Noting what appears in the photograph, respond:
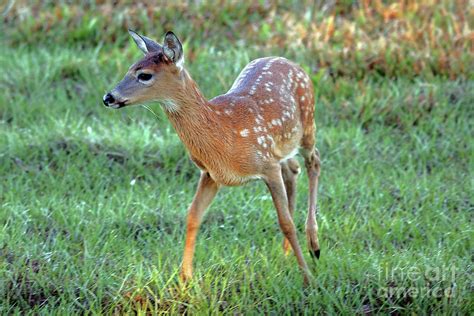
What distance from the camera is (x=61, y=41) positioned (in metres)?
10.2

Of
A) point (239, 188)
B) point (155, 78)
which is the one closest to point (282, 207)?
point (155, 78)

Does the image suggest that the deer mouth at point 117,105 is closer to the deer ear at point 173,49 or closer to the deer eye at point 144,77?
the deer eye at point 144,77

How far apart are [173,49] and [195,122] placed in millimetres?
454

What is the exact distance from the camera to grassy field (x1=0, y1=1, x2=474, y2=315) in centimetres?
557

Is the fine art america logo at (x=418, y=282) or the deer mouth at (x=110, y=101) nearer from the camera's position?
the deer mouth at (x=110, y=101)

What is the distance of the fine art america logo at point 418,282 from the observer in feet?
18.2

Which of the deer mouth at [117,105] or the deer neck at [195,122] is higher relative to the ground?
the deer mouth at [117,105]

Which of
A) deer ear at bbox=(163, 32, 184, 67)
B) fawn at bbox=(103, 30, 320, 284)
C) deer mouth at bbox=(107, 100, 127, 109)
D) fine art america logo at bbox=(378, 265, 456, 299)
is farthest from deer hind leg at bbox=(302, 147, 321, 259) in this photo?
deer mouth at bbox=(107, 100, 127, 109)

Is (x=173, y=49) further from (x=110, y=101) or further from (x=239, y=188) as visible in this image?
(x=239, y=188)

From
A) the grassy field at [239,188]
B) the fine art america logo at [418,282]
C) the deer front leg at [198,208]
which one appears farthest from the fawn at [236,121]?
the fine art america logo at [418,282]

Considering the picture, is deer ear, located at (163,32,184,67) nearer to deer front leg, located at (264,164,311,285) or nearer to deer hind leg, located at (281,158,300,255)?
deer front leg, located at (264,164,311,285)

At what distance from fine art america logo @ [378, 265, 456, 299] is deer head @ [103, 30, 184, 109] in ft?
5.31

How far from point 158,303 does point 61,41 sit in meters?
5.35

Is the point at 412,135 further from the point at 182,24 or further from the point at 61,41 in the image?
the point at 61,41
